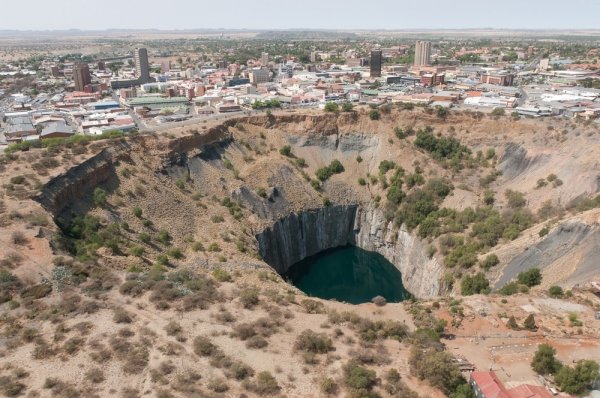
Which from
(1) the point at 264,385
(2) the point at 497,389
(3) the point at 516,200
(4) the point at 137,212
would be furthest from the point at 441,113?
(1) the point at 264,385

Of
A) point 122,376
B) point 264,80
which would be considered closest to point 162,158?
point 122,376

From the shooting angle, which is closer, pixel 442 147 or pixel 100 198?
pixel 100 198

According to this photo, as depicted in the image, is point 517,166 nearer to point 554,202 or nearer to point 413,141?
point 554,202

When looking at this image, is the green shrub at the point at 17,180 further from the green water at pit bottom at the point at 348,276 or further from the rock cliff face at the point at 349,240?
the green water at pit bottom at the point at 348,276

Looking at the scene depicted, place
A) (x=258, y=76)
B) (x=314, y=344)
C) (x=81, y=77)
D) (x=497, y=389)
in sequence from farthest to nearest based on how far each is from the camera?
(x=258, y=76) < (x=81, y=77) < (x=314, y=344) < (x=497, y=389)

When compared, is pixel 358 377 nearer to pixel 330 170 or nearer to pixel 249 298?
pixel 249 298

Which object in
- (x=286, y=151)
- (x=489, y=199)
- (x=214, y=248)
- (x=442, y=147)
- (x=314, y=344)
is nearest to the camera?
(x=314, y=344)
